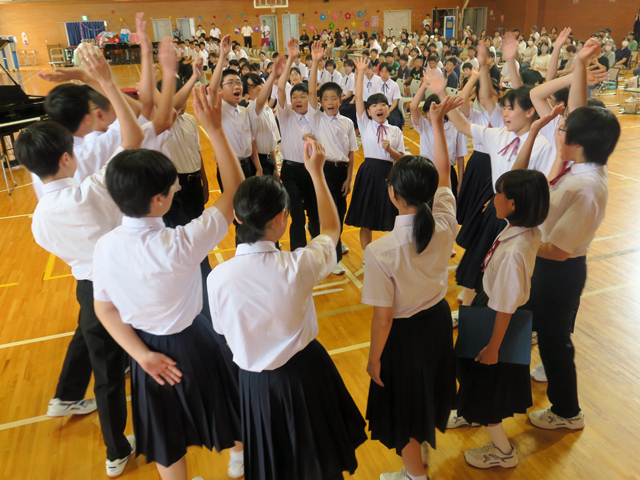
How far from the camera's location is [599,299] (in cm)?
363

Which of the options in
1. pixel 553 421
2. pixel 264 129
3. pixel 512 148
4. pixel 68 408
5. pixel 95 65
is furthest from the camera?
pixel 264 129

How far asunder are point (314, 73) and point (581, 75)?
2.06m

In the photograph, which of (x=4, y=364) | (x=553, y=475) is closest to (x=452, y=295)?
(x=553, y=475)

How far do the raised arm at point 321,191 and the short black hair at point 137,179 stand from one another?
1.67 ft

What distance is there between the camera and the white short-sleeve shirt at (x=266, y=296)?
4.89 feet

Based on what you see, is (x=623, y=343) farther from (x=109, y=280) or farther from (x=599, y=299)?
(x=109, y=280)

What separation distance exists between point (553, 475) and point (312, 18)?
25723mm

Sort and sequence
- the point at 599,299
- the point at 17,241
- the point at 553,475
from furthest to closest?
the point at 17,241
the point at 599,299
the point at 553,475

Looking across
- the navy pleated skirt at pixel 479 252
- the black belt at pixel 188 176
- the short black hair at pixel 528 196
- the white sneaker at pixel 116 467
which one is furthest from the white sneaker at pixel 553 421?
the black belt at pixel 188 176

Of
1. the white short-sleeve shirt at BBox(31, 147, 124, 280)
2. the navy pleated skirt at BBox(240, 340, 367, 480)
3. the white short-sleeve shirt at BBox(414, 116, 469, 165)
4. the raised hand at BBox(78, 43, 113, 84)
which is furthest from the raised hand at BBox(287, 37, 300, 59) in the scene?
the navy pleated skirt at BBox(240, 340, 367, 480)

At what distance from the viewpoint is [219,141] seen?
176 centimetres

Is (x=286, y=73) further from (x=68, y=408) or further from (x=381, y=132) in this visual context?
(x=68, y=408)

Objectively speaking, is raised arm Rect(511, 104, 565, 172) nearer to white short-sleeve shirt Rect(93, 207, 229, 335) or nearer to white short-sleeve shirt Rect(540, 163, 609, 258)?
white short-sleeve shirt Rect(540, 163, 609, 258)

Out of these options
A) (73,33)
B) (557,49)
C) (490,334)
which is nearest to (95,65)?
(490,334)
